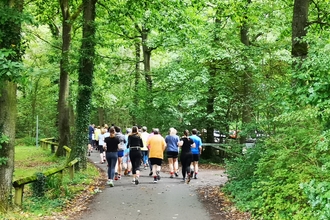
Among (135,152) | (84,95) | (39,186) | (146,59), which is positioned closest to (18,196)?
(39,186)

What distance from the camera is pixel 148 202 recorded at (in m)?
10.3

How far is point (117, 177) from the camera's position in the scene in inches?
576

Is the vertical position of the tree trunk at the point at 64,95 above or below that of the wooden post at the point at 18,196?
above

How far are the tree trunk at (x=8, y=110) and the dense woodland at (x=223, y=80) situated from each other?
0.07 ft

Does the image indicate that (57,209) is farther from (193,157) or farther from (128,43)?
(128,43)

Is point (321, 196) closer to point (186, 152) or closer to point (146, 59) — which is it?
point (186, 152)

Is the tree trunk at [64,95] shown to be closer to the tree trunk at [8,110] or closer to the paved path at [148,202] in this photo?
the paved path at [148,202]

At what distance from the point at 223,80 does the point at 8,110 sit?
10.5m

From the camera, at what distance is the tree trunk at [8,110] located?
824 centimetres

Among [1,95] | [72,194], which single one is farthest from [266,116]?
[1,95]

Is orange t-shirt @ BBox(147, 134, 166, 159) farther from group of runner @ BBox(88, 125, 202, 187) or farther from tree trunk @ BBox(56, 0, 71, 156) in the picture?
tree trunk @ BBox(56, 0, 71, 156)

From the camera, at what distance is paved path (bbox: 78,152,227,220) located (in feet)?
29.1

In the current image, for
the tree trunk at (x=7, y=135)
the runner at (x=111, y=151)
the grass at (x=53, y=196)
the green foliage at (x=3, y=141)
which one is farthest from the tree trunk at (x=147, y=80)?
the green foliage at (x=3, y=141)

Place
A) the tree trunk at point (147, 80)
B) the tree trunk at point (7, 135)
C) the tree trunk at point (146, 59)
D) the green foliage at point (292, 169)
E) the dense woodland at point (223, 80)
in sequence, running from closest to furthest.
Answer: the green foliage at point (292, 169), the dense woodland at point (223, 80), the tree trunk at point (7, 135), the tree trunk at point (147, 80), the tree trunk at point (146, 59)
